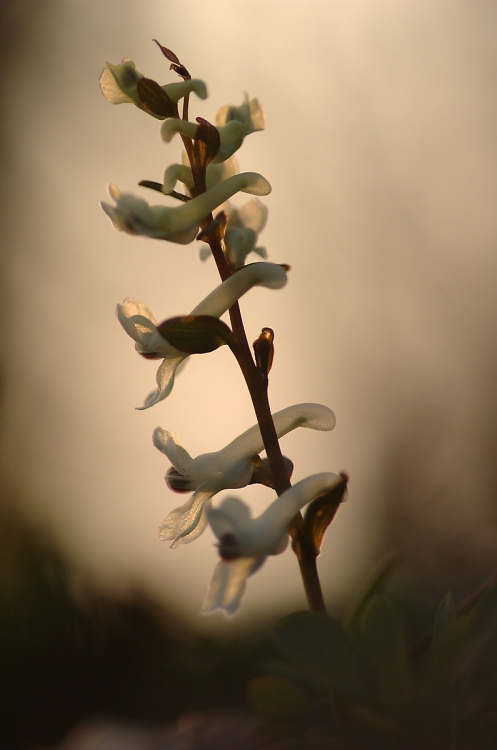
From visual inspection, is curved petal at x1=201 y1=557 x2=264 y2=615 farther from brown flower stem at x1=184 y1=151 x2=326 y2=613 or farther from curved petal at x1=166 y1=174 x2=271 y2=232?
curved petal at x1=166 y1=174 x2=271 y2=232

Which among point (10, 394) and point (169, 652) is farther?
point (10, 394)

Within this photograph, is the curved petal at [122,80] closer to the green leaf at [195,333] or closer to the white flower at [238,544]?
the green leaf at [195,333]

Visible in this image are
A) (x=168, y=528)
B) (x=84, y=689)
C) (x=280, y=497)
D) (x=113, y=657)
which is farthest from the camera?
(x=113, y=657)

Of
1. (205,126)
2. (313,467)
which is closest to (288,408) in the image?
(205,126)

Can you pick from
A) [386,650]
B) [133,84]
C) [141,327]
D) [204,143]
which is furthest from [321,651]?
[133,84]

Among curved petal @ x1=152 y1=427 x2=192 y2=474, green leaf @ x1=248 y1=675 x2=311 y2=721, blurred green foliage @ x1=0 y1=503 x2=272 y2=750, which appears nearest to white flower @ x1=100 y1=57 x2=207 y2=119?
curved petal @ x1=152 y1=427 x2=192 y2=474

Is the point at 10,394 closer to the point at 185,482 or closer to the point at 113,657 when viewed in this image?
the point at 113,657

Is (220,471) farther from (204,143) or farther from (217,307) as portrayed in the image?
(204,143)
